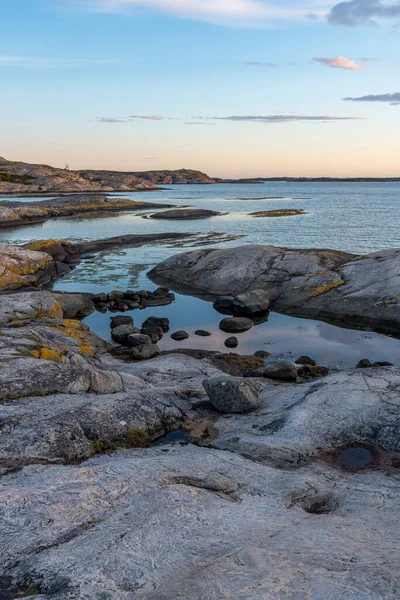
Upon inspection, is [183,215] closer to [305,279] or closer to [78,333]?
[305,279]

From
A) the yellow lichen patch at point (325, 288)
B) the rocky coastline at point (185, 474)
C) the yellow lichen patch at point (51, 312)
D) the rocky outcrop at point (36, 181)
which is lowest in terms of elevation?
the rocky coastline at point (185, 474)

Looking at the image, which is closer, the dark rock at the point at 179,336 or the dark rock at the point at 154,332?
the dark rock at the point at 154,332

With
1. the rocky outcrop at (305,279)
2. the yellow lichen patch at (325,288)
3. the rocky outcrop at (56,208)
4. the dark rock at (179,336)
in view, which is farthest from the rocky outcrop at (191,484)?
the rocky outcrop at (56,208)

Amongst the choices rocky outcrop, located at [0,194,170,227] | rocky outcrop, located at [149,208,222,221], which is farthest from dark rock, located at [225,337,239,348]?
rocky outcrop, located at [149,208,222,221]

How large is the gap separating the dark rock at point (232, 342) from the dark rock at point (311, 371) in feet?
16.0

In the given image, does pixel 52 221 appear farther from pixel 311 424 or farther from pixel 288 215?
pixel 311 424

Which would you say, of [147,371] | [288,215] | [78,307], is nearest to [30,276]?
[78,307]

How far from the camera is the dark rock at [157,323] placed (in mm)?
27812

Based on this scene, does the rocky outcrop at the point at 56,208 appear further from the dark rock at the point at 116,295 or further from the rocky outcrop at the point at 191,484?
the rocky outcrop at the point at 191,484

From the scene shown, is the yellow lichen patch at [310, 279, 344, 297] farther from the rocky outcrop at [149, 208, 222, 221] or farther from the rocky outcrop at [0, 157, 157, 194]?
the rocky outcrop at [0, 157, 157, 194]

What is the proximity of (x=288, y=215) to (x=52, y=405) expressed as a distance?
88.0m

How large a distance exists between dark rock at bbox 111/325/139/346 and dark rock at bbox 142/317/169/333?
173cm

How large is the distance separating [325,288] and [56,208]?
81246mm

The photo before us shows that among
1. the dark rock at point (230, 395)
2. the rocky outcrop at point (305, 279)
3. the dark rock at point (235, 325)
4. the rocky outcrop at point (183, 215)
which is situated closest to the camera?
the dark rock at point (230, 395)
